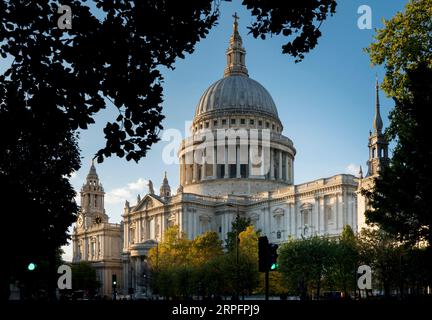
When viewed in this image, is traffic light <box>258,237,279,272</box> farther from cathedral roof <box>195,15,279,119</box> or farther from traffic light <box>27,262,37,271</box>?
cathedral roof <box>195,15,279,119</box>

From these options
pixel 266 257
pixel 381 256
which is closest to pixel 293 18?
pixel 266 257

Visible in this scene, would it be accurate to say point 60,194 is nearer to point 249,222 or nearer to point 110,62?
point 110,62

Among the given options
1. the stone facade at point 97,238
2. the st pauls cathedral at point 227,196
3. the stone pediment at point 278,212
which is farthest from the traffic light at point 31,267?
the stone facade at point 97,238

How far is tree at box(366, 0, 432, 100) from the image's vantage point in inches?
1512

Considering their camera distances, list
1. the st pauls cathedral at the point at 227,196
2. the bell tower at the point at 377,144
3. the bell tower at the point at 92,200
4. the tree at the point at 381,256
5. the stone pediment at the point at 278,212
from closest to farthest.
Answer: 1. the tree at the point at 381,256
2. the bell tower at the point at 377,144
3. the st pauls cathedral at the point at 227,196
4. the stone pediment at the point at 278,212
5. the bell tower at the point at 92,200

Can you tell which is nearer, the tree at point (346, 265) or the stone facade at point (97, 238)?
the tree at point (346, 265)

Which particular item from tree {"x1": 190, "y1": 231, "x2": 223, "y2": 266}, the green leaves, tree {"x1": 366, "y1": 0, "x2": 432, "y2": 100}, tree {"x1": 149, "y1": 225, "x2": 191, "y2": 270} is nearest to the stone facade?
tree {"x1": 149, "y1": 225, "x2": 191, "y2": 270}

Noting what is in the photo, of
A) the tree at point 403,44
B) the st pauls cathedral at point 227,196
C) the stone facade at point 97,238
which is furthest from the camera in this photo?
the stone facade at point 97,238

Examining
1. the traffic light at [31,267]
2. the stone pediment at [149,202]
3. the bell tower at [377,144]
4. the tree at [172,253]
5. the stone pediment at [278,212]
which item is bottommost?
the tree at [172,253]

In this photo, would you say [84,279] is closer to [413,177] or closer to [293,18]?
[413,177]

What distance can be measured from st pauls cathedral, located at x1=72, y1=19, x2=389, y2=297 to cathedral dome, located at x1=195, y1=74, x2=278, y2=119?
0.21m

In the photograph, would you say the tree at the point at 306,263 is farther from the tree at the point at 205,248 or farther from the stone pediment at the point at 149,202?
the stone pediment at the point at 149,202

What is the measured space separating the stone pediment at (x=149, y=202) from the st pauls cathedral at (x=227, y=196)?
20 cm

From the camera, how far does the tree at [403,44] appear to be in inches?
1512
